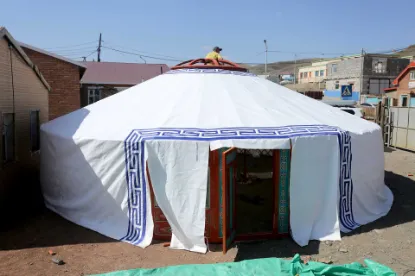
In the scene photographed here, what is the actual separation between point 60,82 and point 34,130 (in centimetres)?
442

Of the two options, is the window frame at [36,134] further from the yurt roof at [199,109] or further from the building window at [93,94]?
the building window at [93,94]

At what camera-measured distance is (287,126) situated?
4.76 metres

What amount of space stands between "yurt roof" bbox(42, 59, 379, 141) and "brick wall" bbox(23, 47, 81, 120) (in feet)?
19.0

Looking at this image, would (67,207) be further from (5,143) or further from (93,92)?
(93,92)

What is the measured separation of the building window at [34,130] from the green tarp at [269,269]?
14.6ft

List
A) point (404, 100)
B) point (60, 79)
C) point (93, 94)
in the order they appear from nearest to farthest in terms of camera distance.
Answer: point (60, 79) → point (93, 94) → point (404, 100)

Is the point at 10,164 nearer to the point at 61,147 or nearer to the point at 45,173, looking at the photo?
the point at 45,173

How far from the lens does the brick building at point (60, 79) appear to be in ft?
36.5

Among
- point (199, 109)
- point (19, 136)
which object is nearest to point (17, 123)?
point (19, 136)

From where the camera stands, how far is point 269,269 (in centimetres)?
379

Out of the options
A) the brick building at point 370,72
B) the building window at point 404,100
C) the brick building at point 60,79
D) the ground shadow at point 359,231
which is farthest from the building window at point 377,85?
the brick building at point 60,79

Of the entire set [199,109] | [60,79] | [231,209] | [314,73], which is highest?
[314,73]

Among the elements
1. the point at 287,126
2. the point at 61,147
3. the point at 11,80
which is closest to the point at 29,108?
the point at 11,80

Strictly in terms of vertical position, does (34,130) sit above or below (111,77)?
below
